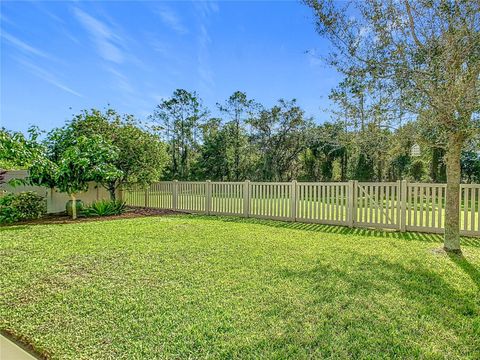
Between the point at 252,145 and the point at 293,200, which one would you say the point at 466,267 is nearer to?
the point at 293,200

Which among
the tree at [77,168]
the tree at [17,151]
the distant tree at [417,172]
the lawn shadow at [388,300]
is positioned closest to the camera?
the lawn shadow at [388,300]

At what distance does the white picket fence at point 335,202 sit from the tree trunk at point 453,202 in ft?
5.22

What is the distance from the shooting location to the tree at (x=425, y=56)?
410 centimetres

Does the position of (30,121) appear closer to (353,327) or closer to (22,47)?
(22,47)

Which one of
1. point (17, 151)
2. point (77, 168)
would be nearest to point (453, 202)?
point (77, 168)

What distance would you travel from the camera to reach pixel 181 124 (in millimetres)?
26875

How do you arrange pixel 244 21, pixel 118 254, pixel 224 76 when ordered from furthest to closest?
pixel 224 76 < pixel 244 21 < pixel 118 254

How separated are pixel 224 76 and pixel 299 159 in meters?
15.3

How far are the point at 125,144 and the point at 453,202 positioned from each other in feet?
32.4

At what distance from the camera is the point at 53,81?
9.78 metres

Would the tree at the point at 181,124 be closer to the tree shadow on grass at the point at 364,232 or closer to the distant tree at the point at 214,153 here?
the distant tree at the point at 214,153

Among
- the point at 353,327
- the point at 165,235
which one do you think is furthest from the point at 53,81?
the point at 353,327

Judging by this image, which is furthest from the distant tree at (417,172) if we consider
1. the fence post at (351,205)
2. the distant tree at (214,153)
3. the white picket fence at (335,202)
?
the fence post at (351,205)

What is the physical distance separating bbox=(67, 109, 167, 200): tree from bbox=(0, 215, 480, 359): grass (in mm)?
5447
